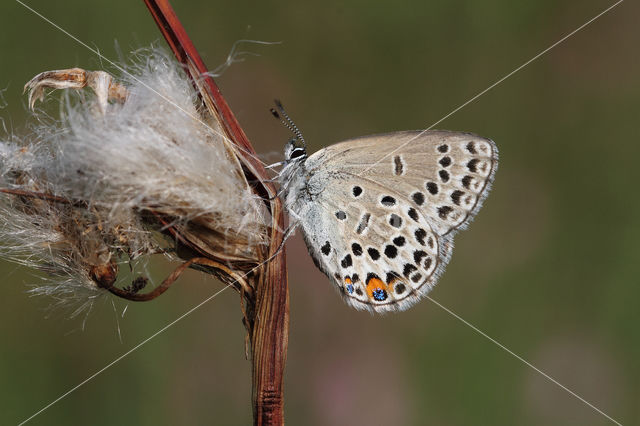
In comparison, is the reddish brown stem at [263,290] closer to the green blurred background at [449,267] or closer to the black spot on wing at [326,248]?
the black spot on wing at [326,248]

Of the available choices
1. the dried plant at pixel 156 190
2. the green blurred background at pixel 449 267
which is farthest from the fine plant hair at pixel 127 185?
the green blurred background at pixel 449 267

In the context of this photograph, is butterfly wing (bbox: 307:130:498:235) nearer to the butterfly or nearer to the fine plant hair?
the butterfly

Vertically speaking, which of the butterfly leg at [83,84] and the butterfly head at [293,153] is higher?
the butterfly leg at [83,84]

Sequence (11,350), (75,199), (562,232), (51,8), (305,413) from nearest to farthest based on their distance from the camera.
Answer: (75,199) → (11,350) → (305,413) → (51,8) → (562,232)

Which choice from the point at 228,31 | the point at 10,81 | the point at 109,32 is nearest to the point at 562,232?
the point at 228,31

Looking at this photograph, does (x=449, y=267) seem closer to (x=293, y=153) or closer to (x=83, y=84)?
(x=293, y=153)

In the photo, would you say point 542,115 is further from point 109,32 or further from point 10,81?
point 10,81

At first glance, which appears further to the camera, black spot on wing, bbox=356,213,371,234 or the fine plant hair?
black spot on wing, bbox=356,213,371,234

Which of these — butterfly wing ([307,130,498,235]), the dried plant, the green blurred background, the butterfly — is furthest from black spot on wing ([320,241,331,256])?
the green blurred background
